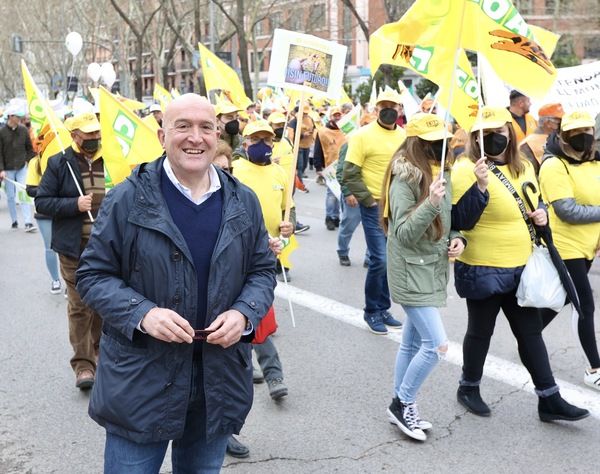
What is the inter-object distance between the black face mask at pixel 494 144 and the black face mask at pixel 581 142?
780mm

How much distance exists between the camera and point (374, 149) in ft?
22.0

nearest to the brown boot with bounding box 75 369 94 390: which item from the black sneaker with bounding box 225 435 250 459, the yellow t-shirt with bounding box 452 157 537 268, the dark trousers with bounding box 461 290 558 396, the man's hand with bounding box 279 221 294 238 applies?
the black sneaker with bounding box 225 435 250 459

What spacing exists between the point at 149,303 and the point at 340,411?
2437mm

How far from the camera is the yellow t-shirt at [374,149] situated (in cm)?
669

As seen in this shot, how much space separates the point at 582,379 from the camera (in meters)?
5.04

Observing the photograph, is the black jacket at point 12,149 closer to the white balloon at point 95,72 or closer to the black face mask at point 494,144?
the white balloon at point 95,72

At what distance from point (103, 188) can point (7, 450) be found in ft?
5.98

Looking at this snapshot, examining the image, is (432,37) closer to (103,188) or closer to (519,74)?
(519,74)

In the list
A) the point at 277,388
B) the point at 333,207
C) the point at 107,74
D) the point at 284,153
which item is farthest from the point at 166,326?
the point at 107,74

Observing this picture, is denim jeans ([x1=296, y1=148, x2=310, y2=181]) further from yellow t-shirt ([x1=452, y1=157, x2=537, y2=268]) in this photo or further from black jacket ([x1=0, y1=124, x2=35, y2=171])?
yellow t-shirt ([x1=452, y1=157, x2=537, y2=268])

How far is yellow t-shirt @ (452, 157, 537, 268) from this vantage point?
166 inches

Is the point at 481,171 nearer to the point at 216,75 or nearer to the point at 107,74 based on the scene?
the point at 216,75

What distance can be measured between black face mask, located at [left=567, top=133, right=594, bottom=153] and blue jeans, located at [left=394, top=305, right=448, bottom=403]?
1.53 meters

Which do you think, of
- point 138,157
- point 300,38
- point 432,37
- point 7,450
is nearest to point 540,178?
point 432,37
